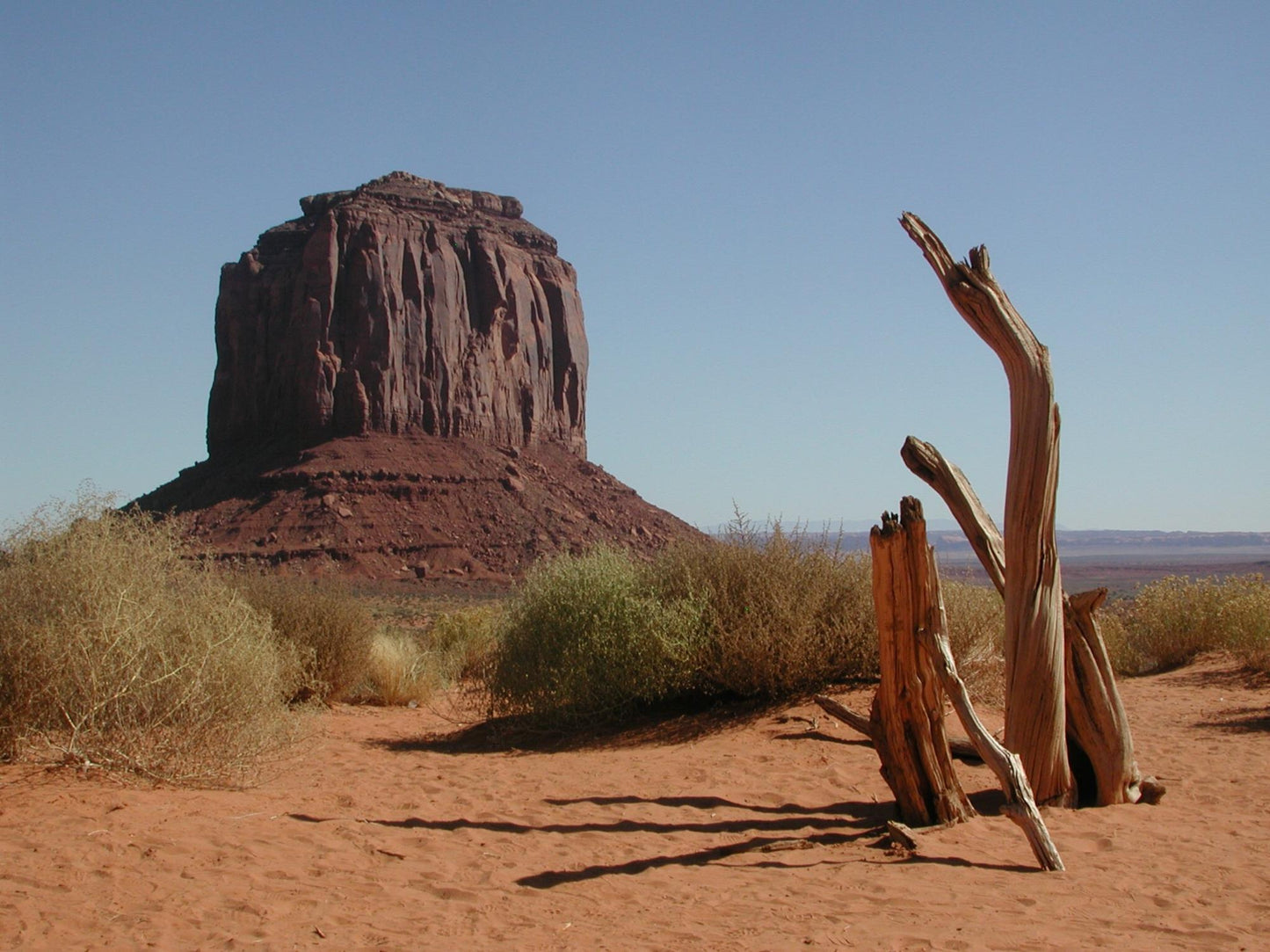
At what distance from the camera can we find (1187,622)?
15125 millimetres

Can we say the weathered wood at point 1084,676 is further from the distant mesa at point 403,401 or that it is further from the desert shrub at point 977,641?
the distant mesa at point 403,401

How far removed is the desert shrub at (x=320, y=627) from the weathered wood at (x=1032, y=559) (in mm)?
9860

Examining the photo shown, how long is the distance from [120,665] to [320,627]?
778cm

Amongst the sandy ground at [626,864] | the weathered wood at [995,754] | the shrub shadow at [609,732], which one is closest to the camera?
the sandy ground at [626,864]

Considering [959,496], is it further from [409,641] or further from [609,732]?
[409,641]

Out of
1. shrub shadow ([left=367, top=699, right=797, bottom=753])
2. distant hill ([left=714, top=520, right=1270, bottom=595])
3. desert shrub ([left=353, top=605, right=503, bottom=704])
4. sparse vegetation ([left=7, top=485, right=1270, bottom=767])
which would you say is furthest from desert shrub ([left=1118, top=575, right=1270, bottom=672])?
distant hill ([left=714, top=520, right=1270, bottom=595])

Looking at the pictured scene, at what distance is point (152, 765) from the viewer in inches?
290

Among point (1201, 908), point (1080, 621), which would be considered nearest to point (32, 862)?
point (1201, 908)

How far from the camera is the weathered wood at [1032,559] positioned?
23.0 feet

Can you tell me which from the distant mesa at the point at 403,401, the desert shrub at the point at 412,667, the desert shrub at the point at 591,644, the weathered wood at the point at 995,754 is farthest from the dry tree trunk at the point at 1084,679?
the distant mesa at the point at 403,401

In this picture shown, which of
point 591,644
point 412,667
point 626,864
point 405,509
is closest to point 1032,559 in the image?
point 626,864

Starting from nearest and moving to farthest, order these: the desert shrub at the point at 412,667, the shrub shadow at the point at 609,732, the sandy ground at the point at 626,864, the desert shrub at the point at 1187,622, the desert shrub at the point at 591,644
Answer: the sandy ground at the point at 626,864 → the shrub shadow at the point at 609,732 → the desert shrub at the point at 591,644 → the desert shrub at the point at 1187,622 → the desert shrub at the point at 412,667

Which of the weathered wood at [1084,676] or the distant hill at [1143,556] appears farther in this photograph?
the distant hill at [1143,556]

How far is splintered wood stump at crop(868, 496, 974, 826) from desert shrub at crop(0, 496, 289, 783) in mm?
4474
